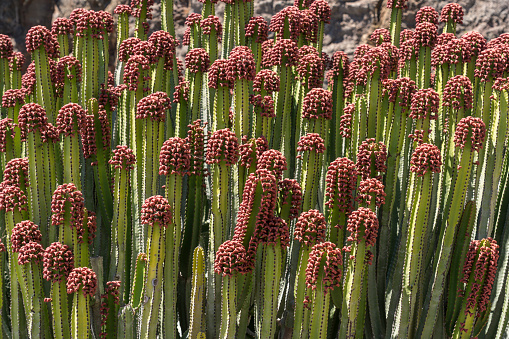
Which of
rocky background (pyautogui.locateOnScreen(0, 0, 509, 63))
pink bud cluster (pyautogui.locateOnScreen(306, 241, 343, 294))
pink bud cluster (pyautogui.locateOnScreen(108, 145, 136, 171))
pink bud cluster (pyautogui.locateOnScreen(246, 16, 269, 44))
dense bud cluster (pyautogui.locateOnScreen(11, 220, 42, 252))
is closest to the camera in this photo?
pink bud cluster (pyautogui.locateOnScreen(306, 241, 343, 294))

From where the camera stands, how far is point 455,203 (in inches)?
135

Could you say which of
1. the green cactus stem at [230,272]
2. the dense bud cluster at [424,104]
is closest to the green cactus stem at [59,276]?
the green cactus stem at [230,272]

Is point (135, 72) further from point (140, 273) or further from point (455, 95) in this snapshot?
point (455, 95)

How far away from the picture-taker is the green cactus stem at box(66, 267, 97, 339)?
3143 mm

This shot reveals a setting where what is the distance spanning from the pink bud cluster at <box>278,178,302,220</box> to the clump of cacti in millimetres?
10

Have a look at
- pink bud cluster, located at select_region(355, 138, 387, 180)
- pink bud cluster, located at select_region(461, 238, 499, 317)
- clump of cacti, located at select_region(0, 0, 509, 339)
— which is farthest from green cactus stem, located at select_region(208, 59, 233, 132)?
pink bud cluster, located at select_region(461, 238, 499, 317)

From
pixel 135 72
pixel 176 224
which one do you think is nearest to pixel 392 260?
pixel 176 224

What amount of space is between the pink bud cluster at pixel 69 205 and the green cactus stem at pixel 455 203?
202 cm

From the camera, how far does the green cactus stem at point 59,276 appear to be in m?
3.21

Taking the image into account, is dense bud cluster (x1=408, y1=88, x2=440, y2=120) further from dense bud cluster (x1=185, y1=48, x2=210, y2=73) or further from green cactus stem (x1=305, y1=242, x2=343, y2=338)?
dense bud cluster (x1=185, y1=48, x2=210, y2=73)

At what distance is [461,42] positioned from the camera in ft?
13.7

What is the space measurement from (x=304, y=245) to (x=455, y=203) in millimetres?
922

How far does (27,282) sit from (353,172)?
6.17 feet

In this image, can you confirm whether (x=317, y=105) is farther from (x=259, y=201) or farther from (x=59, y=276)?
(x=59, y=276)
